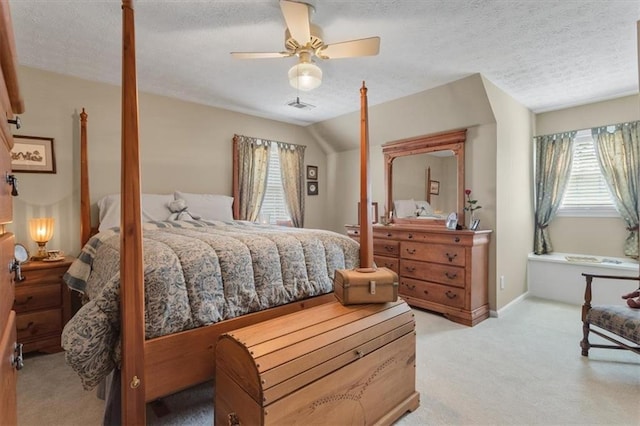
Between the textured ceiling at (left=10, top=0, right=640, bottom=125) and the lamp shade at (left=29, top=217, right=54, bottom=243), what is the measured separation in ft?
4.62

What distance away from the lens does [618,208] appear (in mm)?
3553

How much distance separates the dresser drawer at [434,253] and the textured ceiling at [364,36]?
1.76 meters

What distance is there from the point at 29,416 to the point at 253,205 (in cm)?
287

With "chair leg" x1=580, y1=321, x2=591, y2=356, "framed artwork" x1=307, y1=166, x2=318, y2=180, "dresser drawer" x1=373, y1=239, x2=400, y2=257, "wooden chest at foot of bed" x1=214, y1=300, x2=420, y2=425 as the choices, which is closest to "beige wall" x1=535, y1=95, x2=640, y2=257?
"chair leg" x1=580, y1=321, x2=591, y2=356

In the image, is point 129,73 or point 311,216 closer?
point 129,73

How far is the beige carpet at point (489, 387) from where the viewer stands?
1.74m

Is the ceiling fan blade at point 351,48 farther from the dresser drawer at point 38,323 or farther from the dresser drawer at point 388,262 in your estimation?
the dresser drawer at point 38,323

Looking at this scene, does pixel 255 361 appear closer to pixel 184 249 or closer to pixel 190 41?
pixel 184 249

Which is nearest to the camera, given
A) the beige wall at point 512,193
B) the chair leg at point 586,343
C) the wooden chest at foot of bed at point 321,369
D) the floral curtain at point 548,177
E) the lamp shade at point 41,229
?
the wooden chest at foot of bed at point 321,369

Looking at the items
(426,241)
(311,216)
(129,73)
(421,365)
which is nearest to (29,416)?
(129,73)

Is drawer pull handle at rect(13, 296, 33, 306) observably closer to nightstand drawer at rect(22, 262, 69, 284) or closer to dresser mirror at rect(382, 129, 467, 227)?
nightstand drawer at rect(22, 262, 69, 284)

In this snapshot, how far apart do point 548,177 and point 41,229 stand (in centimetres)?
564

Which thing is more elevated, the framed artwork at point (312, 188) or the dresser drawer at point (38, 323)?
the framed artwork at point (312, 188)

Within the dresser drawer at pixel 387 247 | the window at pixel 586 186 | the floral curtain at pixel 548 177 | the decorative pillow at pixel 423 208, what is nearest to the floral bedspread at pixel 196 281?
the dresser drawer at pixel 387 247
